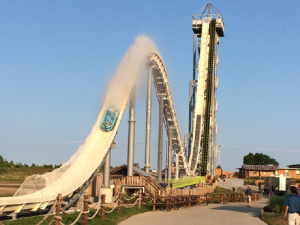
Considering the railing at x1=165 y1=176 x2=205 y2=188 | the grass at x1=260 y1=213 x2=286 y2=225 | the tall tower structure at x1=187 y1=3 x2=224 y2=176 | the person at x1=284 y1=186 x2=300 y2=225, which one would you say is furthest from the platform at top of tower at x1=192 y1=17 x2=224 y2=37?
the person at x1=284 y1=186 x2=300 y2=225

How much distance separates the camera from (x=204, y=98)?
6856cm

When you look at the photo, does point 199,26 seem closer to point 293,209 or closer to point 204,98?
point 204,98

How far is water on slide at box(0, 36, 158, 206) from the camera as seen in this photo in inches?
819

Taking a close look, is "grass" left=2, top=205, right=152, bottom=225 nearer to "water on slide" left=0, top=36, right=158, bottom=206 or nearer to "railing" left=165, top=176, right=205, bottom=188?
"water on slide" left=0, top=36, right=158, bottom=206

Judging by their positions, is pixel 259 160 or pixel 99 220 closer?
pixel 99 220

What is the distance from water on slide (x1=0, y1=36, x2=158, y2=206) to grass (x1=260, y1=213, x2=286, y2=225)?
930 centimetres

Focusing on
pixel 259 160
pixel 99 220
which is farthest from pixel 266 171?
pixel 99 220

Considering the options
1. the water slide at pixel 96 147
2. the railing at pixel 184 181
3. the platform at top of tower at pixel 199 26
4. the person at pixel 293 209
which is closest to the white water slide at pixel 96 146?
the water slide at pixel 96 147

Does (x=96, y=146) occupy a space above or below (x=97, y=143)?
below

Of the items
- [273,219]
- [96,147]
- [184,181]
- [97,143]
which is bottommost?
[273,219]

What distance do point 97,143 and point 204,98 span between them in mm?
44793

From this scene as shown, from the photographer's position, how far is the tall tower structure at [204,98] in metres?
65.1

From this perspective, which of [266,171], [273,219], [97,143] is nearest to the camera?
[273,219]

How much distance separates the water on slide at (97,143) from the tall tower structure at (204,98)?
3359 cm
